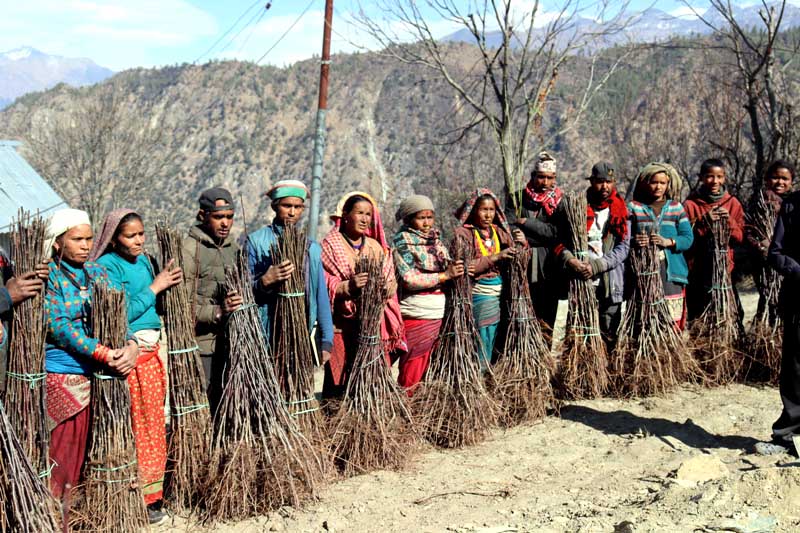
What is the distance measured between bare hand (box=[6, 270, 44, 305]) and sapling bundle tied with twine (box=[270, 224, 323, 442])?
3.63 ft

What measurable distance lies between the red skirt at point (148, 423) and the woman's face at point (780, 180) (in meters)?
4.12

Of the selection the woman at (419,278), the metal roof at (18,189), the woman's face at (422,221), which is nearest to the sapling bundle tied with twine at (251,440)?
the woman at (419,278)

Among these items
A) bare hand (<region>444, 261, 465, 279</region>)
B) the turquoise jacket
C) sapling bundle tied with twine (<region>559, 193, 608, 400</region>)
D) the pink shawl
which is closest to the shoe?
the turquoise jacket

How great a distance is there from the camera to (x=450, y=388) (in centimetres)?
419

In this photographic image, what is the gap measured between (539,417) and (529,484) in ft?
2.97

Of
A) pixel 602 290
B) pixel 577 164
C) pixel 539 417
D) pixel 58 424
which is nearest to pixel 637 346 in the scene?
pixel 602 290

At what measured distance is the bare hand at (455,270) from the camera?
4.20 meters

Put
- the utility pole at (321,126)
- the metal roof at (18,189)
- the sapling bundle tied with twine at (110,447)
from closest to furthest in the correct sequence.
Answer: the sapling bundle tied with twine at (110,447)
the utility pole at (321,126)
the metal roof at (18,189)

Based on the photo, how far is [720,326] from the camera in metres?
4.93

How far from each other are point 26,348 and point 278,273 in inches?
44.6

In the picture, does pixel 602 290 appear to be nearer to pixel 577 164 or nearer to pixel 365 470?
pixel 365 470

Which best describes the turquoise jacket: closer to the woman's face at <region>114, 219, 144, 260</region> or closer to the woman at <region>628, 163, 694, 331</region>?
the woman's face at <region>114, 219, 144, 260</region>

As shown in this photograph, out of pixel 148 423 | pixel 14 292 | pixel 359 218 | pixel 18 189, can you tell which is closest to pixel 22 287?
pixel 14 292

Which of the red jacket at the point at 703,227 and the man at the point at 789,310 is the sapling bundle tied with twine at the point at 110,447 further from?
the red jacket at the point at 703,227
